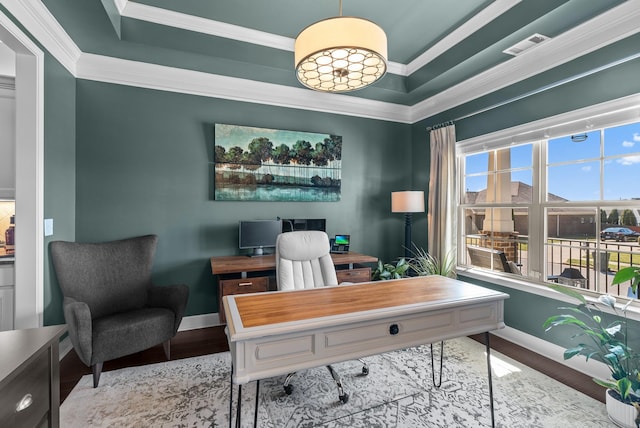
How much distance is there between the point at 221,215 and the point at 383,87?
2356mm

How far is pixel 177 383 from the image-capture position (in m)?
2.21

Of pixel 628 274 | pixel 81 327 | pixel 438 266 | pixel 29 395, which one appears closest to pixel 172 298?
pixel 81 327

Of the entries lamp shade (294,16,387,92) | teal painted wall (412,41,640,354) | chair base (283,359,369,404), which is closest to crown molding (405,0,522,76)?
teal painted wall (412,41,640,354)

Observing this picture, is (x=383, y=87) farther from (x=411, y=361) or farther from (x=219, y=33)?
(x=411, y=361)

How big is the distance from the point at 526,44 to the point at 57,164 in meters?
4.05

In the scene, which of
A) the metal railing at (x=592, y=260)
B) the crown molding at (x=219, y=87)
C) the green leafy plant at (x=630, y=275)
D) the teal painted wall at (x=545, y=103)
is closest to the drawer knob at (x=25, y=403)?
the green leafy plant at (x=630, y=275)

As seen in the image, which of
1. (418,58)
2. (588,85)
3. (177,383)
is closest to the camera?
(177,383)

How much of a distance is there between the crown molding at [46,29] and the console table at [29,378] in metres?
2.10

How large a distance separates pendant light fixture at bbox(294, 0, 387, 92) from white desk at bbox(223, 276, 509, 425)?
130cm

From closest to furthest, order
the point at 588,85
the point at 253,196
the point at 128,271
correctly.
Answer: the point at 588,85
the point at 128,271
the point at 253,196

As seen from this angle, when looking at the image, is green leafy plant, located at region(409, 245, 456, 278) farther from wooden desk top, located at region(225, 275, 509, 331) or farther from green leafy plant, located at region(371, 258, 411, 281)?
wooden desk top, located at region(225, 275, 509, 331)

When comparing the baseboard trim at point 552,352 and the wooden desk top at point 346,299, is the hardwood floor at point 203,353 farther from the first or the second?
the wooden desk top at point 346,299

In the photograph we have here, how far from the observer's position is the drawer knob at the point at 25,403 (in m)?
0.92

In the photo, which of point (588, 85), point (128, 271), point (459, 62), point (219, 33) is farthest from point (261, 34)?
point (588, 85)
